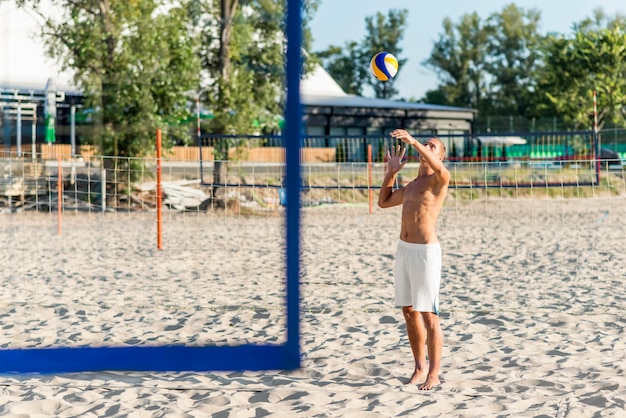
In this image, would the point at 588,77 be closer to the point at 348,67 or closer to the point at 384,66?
the point at 348,67

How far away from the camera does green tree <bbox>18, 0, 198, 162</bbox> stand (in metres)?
15.4

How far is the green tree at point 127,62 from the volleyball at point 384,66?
1010 cm

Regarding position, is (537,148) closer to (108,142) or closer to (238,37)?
(238,37)

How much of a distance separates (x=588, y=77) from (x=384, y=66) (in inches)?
1199

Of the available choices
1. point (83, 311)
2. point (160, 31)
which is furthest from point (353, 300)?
point (160, 31)

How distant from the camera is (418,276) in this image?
13.3 ft

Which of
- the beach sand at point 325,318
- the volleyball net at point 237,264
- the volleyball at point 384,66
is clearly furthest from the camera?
the volleyball net at point 237,264

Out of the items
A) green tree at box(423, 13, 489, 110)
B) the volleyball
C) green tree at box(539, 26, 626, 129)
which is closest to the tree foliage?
green tree at box(423, 13, 489, 110)

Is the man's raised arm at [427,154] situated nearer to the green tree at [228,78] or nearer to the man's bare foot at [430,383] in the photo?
the man's bare foot at [430,383]

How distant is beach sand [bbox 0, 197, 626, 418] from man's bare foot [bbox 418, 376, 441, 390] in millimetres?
32

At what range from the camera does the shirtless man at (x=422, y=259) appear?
4.06 meters

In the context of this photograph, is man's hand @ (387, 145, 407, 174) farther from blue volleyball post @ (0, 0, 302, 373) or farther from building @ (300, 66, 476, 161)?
building @ (300, 66, 476, 161)

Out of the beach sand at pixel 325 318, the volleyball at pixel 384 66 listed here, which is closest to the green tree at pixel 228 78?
the beach sand at pixel 325 318

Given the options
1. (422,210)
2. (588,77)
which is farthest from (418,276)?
(588,77)
